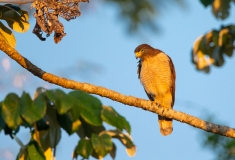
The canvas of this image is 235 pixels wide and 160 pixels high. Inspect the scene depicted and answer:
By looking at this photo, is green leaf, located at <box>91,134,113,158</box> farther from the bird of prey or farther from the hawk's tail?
the hawk's tail

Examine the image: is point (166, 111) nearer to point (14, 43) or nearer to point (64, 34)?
point (64, 34)

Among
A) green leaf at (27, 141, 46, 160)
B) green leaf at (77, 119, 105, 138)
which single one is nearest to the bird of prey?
green leaf at (77, 119, 105, 138)

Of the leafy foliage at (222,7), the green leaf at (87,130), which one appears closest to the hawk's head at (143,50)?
the leafy foliage at (222,7)

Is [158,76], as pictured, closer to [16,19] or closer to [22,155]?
[16,19]

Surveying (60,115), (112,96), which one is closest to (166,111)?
(112,96)

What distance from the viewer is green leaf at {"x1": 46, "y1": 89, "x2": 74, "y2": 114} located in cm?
221

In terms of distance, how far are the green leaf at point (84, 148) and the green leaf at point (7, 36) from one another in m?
2.29

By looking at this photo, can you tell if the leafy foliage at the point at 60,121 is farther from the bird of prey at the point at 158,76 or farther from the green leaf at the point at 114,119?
the bird of prey at the point at 158,76

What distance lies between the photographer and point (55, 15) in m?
4.36

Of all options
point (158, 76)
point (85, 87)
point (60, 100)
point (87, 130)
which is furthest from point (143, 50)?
point (60, 100)

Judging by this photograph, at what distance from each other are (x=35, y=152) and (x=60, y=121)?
0.18m

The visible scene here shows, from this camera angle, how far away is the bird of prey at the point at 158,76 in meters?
6.50

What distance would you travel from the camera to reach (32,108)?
7.10 ft

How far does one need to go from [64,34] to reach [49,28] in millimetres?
133
